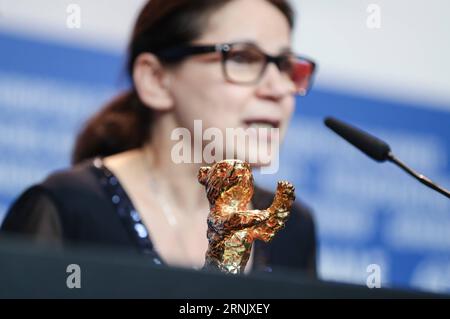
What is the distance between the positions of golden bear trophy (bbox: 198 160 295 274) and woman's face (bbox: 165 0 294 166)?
52 centimetres

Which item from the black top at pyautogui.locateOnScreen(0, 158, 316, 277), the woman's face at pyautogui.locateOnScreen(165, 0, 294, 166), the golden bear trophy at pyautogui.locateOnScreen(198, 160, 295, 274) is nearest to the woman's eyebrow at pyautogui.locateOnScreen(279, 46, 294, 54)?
the woman's face at pyautogui.locateOnScreen(165, 0, 294, 166)

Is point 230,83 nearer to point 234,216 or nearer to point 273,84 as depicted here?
point 273,84

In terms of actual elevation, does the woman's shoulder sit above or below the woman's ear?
below

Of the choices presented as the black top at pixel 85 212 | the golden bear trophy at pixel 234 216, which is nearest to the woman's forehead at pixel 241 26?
the black top at pixel 85 212

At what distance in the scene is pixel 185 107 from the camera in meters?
1.35

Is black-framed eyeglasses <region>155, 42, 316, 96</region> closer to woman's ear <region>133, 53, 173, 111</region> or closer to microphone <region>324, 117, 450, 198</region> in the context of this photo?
woman's ear <region>133, 53, 173, 111</region>

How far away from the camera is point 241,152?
129 cm

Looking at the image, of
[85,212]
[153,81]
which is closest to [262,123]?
[153,81]

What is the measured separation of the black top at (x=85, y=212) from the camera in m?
1.21

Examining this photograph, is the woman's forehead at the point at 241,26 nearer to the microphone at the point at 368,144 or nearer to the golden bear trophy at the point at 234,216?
the microphone at the point at 368,144

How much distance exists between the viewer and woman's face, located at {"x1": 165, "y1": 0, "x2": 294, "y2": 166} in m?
1.33
